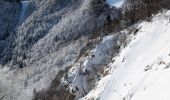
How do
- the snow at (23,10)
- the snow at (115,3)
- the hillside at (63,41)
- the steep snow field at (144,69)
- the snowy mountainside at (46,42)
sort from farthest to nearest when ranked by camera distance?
the snow at (23,10), the snow at (115,3), the snowy mountainside at (46,42), the hillside at (63,41), the steep snow field at (144,69)

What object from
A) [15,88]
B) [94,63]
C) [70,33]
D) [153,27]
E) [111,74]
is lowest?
[15,88]

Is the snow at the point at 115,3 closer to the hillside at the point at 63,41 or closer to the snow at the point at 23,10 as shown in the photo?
the hillside at the point at 63,41

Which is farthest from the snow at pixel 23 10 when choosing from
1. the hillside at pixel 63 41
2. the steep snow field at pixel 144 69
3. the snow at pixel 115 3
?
the steep snow field at pixel 144 69

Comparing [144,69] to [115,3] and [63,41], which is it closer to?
[115,3]

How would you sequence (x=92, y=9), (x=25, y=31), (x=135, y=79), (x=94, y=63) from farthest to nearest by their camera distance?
(x=25, y=31) → (x=92, y=9) → (x=94, y=63) → (x=135, y=79)

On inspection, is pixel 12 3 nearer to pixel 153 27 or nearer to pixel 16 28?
pixel 16 28

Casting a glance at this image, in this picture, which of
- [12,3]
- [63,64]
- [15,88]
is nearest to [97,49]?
[63,64]

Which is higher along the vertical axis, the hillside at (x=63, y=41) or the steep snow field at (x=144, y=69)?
the steep snow field at (x=144, y=69)

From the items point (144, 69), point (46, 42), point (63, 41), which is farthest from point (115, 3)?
point (144, 69)
